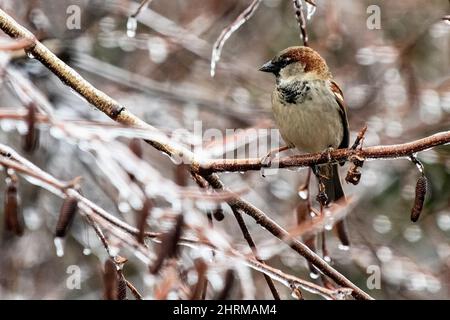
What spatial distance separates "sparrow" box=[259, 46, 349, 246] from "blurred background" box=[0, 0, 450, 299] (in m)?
0.88

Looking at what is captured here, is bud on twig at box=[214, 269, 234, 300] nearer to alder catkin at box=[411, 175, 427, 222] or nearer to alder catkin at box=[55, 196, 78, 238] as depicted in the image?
alder catkin at box=[55, 196, 78, 238]

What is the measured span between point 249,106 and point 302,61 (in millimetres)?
1561

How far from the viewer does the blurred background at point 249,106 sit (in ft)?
14.6

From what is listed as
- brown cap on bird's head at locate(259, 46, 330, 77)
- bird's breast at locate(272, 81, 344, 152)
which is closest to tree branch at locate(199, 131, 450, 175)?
bird's breast at locate(272, 81, 344, 152)

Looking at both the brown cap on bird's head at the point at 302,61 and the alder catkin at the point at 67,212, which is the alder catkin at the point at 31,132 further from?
the brown cap on bird's head at the point at 302,61

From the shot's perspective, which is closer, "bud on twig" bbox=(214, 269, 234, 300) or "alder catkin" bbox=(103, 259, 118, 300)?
"alder catkin" bbox=(103, 259, 118, 300)

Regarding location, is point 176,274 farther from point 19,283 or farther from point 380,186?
point 380,186

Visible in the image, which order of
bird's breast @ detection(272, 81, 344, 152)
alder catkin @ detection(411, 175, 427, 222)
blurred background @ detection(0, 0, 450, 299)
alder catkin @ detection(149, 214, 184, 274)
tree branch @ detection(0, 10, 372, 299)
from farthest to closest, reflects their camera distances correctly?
blurred background @ detection(0, 0, 450, 299) → bird's breast @ detection(272, 81, 344, 152) → tree branch @ detection(0, 10, 372, 299) → alder catkin @ detection(411, 175, 427, 222) → alder catkin @ detection(149, 214, 184, 274)

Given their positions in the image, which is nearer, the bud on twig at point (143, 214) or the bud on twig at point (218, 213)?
the bud on twig at point (143, 214)

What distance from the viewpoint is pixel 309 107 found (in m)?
3.47

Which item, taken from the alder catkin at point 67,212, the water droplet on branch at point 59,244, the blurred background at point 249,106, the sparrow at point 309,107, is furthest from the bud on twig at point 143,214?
the blurred background at point 249,106

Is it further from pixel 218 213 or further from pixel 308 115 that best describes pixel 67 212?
pixel 308 115

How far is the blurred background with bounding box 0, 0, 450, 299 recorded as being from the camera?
446cm
